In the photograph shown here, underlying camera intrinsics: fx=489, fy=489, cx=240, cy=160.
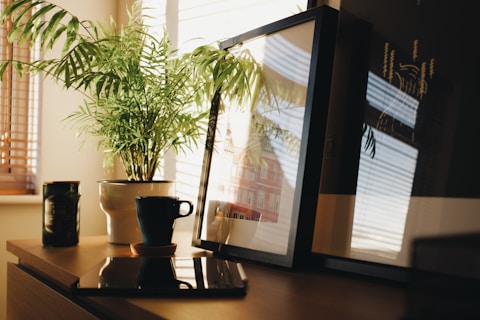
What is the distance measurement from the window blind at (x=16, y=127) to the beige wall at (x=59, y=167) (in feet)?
0.28

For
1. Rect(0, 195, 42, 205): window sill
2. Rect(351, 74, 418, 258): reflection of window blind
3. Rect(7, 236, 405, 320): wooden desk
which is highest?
Rect(351, 74, 418, 258): reflection of window blind

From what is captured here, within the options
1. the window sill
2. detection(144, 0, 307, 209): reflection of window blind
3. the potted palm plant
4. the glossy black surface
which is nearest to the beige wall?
the window sill

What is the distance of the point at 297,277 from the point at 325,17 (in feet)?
1.64

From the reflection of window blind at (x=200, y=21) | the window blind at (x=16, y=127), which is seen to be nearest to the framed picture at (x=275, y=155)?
the reflection of window blind at (x=200, y=21)

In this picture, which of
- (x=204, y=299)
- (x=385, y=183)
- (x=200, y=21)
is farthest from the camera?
(x=200, y=21)

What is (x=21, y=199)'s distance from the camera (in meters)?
2.07

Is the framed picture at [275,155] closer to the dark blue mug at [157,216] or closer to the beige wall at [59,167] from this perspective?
the dark blue mug at [157,216]

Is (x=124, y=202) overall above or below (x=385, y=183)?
below

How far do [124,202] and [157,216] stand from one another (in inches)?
9.2

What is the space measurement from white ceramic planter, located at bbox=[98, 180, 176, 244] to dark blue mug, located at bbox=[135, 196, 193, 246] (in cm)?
20

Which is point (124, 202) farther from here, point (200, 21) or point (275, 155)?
point (200, 21)

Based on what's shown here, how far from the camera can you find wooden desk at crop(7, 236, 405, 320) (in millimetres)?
627

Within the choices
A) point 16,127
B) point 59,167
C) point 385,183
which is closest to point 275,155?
point 385,183

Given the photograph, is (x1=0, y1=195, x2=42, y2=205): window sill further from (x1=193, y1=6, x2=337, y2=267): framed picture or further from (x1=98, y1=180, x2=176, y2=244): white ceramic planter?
(x1=193, y1=6, x2=337, y2=267): framed picture
